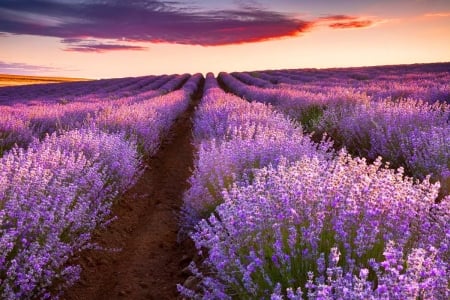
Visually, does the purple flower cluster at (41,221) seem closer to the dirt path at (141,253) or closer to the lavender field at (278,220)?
the lavender field at (278,220)

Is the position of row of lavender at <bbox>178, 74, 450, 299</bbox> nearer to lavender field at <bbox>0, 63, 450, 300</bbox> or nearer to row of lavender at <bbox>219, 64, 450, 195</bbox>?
lavender field at <bbox>0, 63, 450, 300</bbox>

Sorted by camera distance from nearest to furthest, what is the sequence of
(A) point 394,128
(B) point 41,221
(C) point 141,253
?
(B) point 41,221, (C) point 141,253, (A) point 394,128

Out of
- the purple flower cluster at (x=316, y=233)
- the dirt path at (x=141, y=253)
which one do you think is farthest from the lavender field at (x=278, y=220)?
the dirt path at (x=141, y=253)

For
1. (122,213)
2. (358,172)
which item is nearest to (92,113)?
(122,213)

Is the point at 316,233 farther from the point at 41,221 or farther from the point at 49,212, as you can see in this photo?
the point at 41,221

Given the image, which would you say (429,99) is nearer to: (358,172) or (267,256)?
(358,172)

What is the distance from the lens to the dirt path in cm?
380

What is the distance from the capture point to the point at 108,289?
150 inches

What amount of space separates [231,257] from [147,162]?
5.79 meters

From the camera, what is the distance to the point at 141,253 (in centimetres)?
452

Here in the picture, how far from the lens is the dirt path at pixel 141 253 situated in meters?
3.80

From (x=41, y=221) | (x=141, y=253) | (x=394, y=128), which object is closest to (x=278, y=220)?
(x=41, y=221)

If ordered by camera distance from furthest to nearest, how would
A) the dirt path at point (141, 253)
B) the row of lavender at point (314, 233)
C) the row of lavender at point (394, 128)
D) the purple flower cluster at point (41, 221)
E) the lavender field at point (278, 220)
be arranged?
the row of lavender at point (394, 128), the dirt path at point (141, 253), the purple flower cluster at point (41, 221), the row of lavender at point (314, 233), the lavender field at point (278, 220)

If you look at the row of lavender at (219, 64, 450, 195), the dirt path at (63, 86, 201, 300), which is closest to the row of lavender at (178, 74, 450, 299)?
the dirt path at (63, 86, 201, 300)
